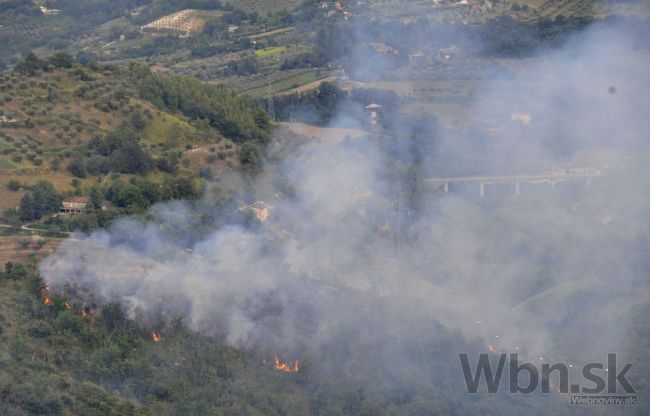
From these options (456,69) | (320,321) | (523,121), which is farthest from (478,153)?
(320,321)

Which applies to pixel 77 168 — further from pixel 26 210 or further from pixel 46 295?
pixel 46 295

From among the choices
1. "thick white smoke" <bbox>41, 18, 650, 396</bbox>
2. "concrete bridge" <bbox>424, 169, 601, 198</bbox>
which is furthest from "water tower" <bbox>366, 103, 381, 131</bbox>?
"concrete bridge" <bbox>424, 169, 601, 198</bbox>

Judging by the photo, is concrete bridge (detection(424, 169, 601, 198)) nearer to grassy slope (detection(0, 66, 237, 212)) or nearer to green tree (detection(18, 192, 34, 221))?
grassy slope (detection(0, 66, 237, 212))

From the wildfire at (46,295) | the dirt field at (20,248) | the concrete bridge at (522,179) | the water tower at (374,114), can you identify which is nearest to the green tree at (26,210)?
the dirt field at (20,248)

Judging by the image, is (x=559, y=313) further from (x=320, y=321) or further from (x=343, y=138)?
(x=343, y=138)

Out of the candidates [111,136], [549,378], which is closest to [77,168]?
[111,136]
